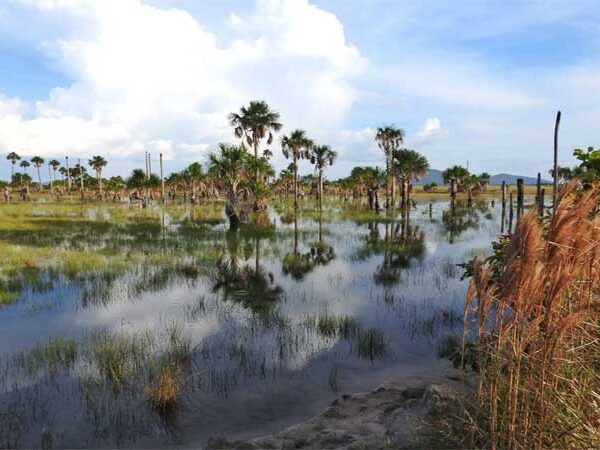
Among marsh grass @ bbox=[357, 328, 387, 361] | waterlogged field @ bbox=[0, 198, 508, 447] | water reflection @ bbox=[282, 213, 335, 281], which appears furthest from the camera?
water reflection @ bbox=[282, 213, 335, 281]

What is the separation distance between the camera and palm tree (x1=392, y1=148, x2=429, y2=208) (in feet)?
174

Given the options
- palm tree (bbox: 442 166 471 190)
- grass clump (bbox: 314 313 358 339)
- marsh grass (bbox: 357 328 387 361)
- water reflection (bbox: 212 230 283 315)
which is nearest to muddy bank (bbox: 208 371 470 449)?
marsh grass (bbox: 357 328 387 361)

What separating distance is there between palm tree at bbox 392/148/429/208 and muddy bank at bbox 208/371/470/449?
47.0m

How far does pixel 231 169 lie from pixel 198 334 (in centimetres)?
2523

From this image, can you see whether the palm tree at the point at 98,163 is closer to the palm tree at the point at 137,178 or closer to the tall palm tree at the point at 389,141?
the palm tree at the point at 137,178

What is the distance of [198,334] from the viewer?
1077 centimetres

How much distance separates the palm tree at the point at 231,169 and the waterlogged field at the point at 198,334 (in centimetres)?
1125

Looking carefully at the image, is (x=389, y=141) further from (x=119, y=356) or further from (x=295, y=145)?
(x=119, y=356)

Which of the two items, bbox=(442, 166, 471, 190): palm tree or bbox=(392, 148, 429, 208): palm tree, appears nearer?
bbox=(392, 148, 429, 208): palm tree

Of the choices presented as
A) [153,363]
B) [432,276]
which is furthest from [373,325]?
[432,276]

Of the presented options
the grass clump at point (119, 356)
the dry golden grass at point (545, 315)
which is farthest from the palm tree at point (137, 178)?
the dry golden grass at point (545, 315)

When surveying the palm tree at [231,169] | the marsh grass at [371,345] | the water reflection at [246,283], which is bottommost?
the marsh grass at [371,345]

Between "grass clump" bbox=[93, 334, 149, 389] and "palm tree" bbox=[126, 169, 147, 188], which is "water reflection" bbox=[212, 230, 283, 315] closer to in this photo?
"grass clump" bbox=[93, 334, 149, 389]

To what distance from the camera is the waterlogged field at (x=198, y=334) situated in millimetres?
6953
